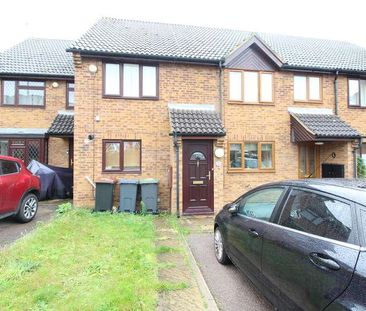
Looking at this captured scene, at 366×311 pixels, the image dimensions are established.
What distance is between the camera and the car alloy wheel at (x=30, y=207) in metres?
7.49

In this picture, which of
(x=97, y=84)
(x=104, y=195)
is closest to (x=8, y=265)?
(x=104, y=195)

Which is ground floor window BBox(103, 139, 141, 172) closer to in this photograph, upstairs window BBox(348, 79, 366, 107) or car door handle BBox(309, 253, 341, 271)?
car door handle BBox(309, 253, 341, 271)

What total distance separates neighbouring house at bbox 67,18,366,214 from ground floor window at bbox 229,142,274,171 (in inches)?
1.4

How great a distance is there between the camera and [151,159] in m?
9.72

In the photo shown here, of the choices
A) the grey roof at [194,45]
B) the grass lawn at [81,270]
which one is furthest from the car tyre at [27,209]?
the grey roof at [194,45]

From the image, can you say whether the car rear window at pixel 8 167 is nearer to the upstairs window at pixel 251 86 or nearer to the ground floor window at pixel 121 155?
the ground floor window at pixel 121 155

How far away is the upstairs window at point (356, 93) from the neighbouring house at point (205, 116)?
0.15ft

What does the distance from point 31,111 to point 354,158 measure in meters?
13.2

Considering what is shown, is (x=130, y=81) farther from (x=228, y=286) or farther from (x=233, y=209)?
(x=228, y=286)

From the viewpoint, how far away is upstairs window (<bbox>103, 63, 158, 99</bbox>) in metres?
9.66

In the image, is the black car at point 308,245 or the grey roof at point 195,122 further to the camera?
the grey roof at point 195,122

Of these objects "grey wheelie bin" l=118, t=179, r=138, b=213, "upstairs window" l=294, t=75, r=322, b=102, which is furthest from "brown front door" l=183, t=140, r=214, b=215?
"upstairs window" l=294, t=75, r=322, b=102

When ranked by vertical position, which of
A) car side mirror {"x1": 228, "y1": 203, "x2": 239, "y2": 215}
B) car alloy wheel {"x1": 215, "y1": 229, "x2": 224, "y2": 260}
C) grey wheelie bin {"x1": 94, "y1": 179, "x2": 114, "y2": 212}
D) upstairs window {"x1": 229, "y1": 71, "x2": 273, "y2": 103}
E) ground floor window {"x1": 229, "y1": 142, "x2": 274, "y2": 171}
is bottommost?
car alloy wheel {"x1": 215, "y1": 229, "x2": 224, "y2": 260}

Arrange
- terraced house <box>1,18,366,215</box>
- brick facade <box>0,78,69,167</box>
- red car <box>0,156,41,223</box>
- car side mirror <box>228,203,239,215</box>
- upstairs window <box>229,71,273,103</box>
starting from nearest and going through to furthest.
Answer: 1. car side mirror <box>228,203,239,215</box>
2. red car <box>0,156,41,223</box>
3. terraced house <box>1,18,366,215</box>
4. upstairs window <box>229,71,273,103</box>
5. brick facade <box>0,78,69,167</box>
